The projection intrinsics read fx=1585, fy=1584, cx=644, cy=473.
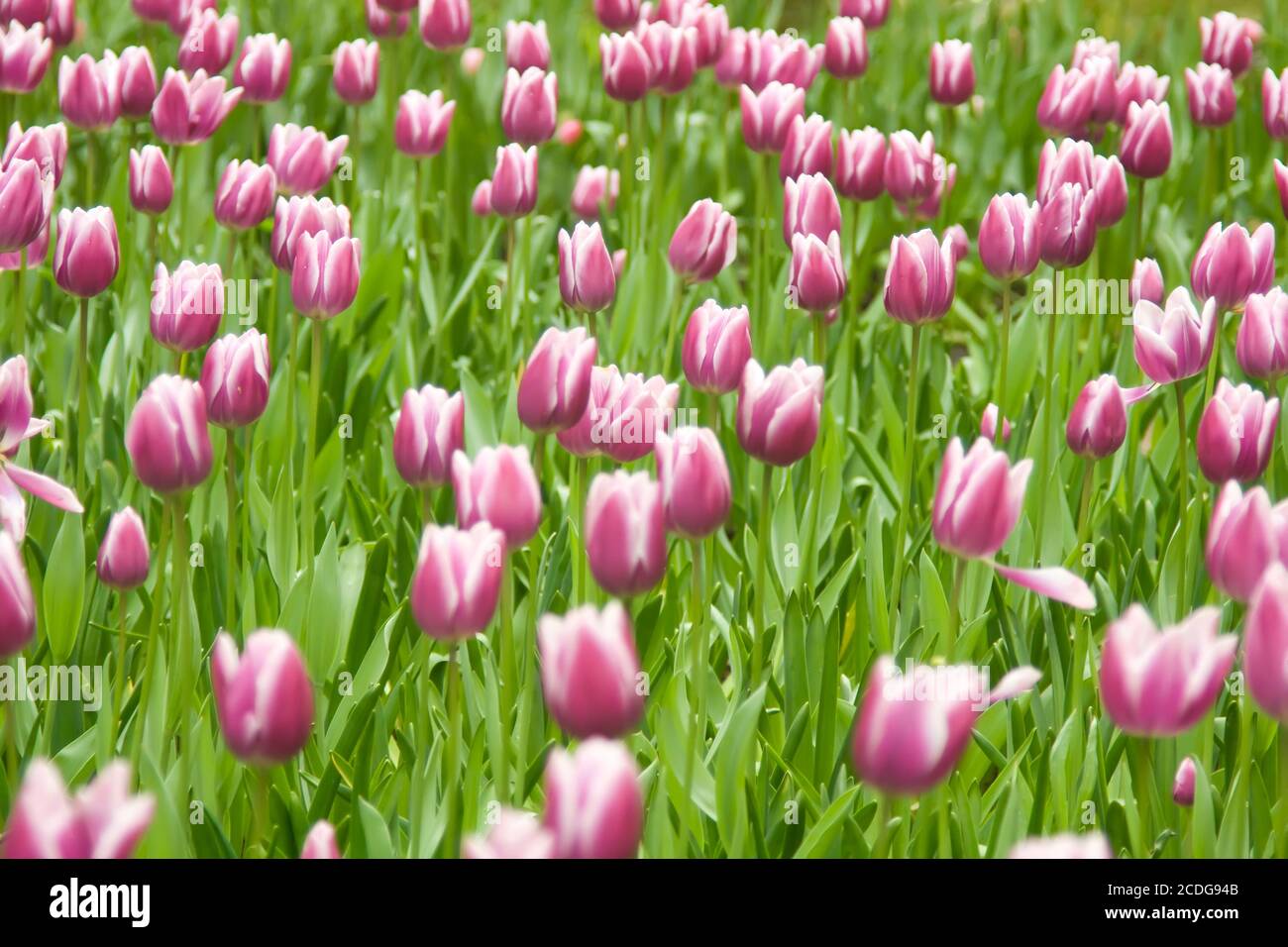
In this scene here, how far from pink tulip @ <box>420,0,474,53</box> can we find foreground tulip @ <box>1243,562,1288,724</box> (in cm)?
261

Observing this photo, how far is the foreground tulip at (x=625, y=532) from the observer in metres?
1.43

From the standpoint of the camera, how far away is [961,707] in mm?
1248

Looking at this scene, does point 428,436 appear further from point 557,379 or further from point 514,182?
point 514,182

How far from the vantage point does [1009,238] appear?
2336 mm

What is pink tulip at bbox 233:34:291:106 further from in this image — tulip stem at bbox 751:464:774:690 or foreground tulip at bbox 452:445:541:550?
foreground tulip at bbox 452:445:541:550

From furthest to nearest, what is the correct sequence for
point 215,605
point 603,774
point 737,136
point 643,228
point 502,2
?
point 502,2, point 737,136, point 643,228, point 215,605, point 603,774

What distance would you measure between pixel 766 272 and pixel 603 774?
92.5 inches

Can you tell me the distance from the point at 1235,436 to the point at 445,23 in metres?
2.22

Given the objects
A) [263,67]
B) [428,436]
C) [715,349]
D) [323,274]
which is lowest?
[428,436]

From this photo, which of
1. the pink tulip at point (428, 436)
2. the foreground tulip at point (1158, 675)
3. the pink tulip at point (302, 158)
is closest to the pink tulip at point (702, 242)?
the pink tulip at point (302, 158)

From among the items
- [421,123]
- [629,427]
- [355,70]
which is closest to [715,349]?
[629,427]

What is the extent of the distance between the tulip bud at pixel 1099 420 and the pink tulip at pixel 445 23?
1854 mm
